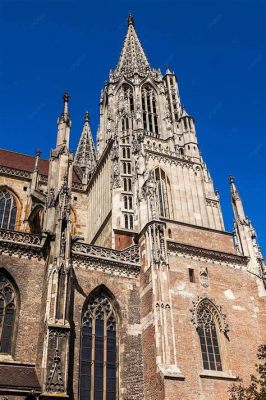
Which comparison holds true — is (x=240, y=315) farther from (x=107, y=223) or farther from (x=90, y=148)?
(x=90, y=148)

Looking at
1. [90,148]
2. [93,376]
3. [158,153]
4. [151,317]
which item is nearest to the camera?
[93,376]

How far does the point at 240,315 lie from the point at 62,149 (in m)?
11.8

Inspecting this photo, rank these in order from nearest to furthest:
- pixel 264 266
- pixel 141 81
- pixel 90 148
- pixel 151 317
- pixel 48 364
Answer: pixel 48 364, pixel 151 317, pixel 264 266, pixel 141 81, pixel 90 148

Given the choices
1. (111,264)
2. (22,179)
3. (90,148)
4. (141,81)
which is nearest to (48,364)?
(111,264)

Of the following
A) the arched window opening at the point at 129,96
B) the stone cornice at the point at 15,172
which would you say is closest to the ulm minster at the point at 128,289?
the stone cornice at the point at 15,172

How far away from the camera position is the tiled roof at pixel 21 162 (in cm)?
3032

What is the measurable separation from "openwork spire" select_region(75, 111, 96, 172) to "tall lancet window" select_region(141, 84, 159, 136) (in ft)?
28.9

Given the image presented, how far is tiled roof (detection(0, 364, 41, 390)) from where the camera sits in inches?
541

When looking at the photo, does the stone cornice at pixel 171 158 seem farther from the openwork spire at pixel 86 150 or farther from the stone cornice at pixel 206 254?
the openwork spire at pixel 86 150

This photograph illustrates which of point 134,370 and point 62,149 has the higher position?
point 62,149

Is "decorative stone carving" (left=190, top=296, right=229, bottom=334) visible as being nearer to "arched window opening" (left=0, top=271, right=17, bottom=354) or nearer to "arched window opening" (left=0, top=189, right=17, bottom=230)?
"arched window opening" (left=0, top=271, right=17, bottom=354)

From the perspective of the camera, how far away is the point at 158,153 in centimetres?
2711

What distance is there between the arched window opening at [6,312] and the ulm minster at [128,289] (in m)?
0.04

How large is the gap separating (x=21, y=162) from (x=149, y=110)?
10102 millimetres
